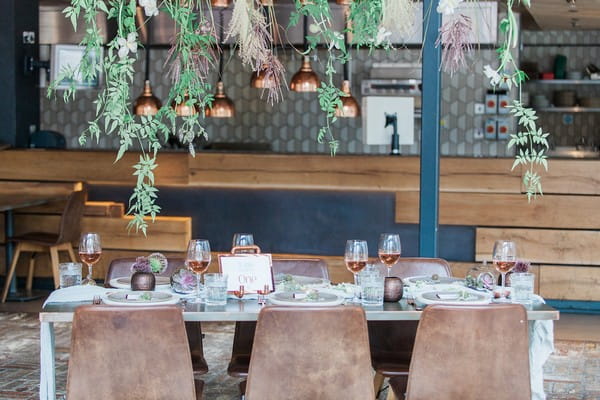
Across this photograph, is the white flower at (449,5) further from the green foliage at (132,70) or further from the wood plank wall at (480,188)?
the wood plank wall at (480,188)

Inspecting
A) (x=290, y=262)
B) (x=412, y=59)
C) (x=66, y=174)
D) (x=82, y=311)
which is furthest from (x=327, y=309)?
(x=412, y=59)

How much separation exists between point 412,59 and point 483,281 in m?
7.73

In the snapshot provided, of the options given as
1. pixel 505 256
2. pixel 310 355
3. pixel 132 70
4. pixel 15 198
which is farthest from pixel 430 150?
pixel 15 198

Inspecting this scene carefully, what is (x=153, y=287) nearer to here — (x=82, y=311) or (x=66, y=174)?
(x=82, y=311)

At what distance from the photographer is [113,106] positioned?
2.53 m

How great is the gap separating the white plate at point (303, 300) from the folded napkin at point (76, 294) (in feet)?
2.28

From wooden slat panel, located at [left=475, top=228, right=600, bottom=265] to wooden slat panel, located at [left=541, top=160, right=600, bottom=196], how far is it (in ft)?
1.12

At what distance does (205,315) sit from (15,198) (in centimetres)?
469

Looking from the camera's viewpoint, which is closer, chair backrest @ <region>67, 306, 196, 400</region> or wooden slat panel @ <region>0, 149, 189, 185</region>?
chair backrest @ <region>67, 306, 196, 400</region>

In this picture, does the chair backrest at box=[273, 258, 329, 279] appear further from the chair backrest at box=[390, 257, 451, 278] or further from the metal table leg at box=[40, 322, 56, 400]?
the metal table leg at box=[40, 322, 56, 400]

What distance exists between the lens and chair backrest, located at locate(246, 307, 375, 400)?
9.76 feet

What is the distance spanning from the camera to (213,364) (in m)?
5.66

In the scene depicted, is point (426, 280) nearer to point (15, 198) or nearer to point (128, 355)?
point (128, 355)

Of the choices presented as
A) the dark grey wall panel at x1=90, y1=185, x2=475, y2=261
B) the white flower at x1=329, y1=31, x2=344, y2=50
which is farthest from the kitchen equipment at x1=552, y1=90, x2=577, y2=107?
the white flower at x1=329, y1=31, x2=344, y2=50
